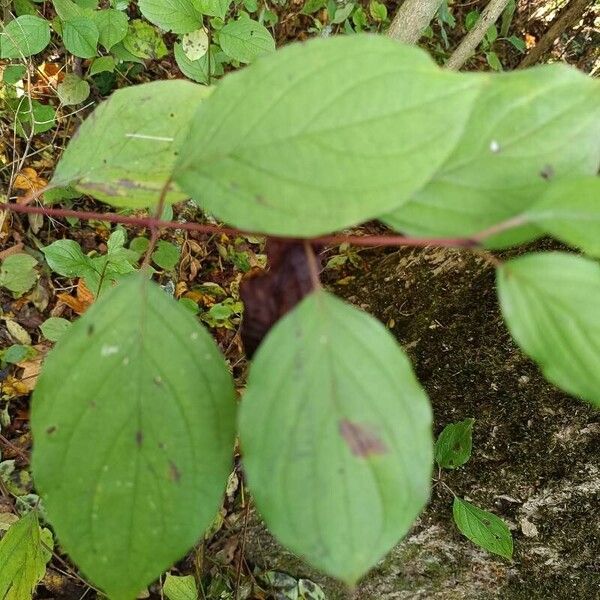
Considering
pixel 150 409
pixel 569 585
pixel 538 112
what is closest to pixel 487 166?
pixel 538 112

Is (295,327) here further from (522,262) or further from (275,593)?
(275,593)

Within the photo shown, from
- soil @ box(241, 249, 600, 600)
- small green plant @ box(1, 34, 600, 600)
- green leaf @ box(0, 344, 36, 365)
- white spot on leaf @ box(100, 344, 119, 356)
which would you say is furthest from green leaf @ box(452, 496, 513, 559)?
green leaf @ box(0, 344, 36, 365)

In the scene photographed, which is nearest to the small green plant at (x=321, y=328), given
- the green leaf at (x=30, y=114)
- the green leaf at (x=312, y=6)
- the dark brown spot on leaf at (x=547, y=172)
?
the dark brown spot on leaf at (x=547, y=172)

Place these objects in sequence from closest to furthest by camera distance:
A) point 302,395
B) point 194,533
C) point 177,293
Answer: point 302,395 → point 194,533 → point 177,293

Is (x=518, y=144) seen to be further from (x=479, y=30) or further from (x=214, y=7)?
(x=479, y=30)

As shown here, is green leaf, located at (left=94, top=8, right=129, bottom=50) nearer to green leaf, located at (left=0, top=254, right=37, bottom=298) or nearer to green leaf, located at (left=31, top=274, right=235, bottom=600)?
green leaf, located at (left=0, top=254, right=37, bottom=298)
